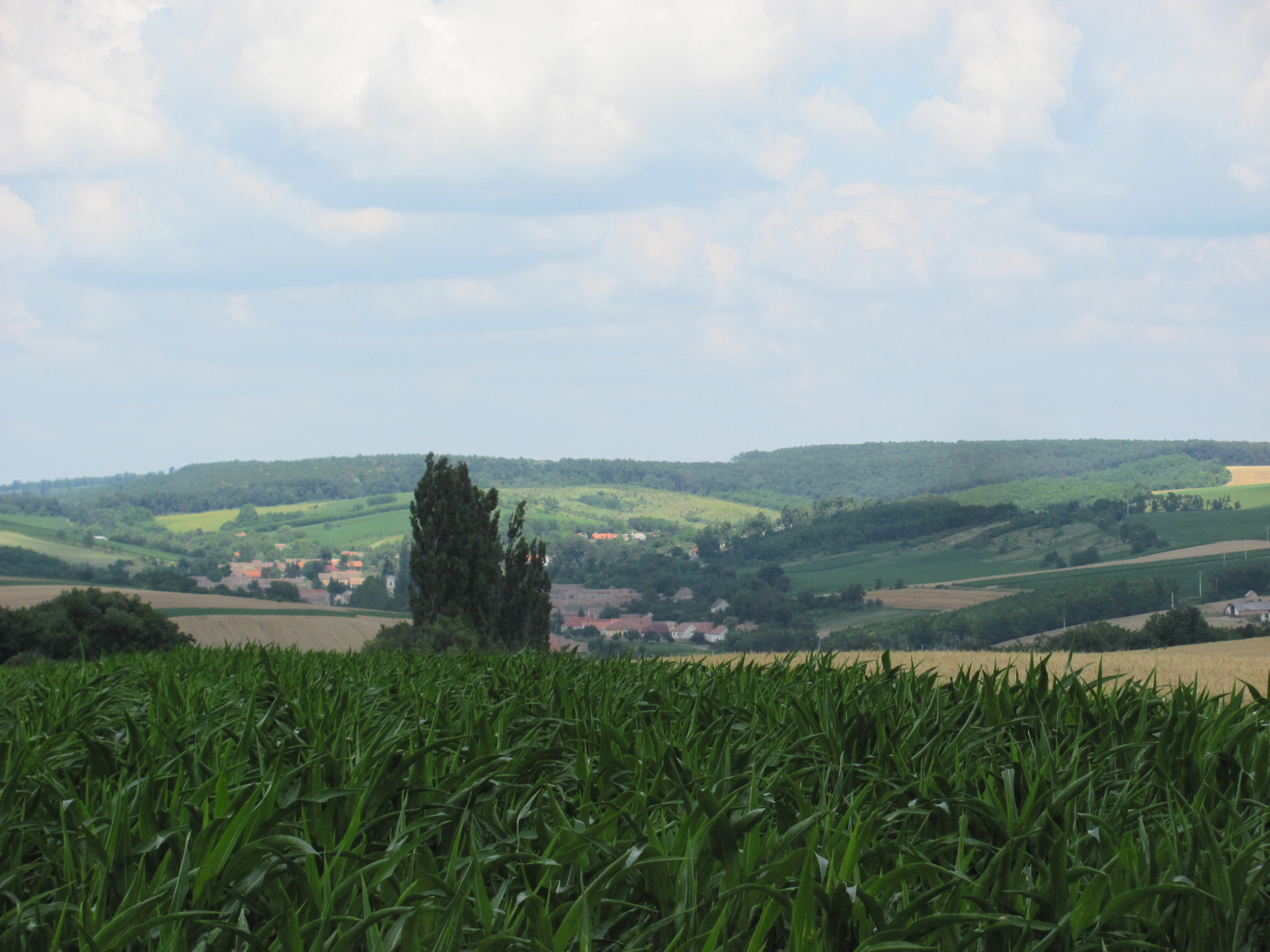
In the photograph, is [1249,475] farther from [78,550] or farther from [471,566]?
[78,550]

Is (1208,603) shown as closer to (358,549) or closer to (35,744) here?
(35,744)

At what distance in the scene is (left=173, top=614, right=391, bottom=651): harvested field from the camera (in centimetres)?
4653

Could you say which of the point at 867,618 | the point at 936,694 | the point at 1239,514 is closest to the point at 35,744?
the point at 936,694

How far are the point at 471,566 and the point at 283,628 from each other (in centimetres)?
1883

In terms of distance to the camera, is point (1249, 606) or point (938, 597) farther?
point (938, 597)

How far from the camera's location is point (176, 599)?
5853 centimetres

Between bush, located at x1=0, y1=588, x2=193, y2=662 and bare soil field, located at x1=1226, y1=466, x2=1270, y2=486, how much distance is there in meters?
103

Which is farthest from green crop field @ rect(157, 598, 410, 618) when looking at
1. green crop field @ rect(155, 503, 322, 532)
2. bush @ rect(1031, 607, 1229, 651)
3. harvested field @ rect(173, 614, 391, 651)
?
green crop field @ rect(155, 503, 322, 532)

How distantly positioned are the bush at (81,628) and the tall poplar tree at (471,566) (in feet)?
30.3

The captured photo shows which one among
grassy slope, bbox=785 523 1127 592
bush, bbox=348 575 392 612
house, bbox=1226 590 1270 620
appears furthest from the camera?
grassy slope, bbox=785 523 1127 592

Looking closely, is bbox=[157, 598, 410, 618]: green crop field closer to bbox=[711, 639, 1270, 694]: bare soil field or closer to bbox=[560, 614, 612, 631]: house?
bbox=[560, 614, 612, 631]: house

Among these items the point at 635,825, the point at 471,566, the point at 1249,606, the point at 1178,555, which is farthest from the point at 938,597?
the point at 635,825

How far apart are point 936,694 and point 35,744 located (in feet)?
11.7

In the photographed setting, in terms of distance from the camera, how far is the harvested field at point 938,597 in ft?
218
